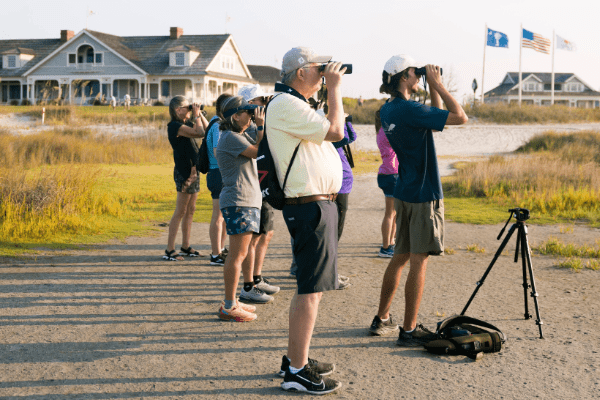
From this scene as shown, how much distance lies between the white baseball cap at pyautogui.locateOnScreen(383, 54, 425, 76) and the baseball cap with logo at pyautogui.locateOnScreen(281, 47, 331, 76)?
3.35 ft

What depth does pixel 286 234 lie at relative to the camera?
990 centimetres

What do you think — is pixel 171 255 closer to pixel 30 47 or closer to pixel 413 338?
pixel 413 338

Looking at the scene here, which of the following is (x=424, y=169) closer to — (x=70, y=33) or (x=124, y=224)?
(x=124, y=224)

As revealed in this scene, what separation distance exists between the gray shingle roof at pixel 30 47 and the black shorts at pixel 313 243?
204 ft

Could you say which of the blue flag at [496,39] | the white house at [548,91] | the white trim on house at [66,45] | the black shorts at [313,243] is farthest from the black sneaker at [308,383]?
the white house at [548,91]

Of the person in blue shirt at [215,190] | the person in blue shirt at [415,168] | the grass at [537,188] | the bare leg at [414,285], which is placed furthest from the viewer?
the grass at [537,188]

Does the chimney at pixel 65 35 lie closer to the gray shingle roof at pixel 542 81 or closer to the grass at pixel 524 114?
the grass at pixel 524 114

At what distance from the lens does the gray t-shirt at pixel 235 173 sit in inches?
213

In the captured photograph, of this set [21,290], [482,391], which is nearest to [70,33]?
[21,290]

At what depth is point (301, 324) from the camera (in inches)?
154

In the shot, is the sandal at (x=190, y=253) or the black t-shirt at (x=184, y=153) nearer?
the black t-shirt at (x=184, y=153)

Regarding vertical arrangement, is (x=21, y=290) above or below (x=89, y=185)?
below

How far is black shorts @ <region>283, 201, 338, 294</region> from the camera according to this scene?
3836 mm

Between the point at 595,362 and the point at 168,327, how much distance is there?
3471mm
